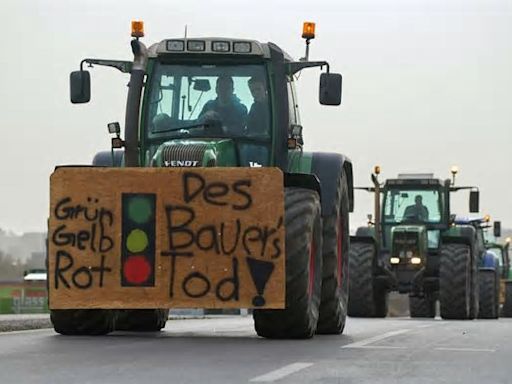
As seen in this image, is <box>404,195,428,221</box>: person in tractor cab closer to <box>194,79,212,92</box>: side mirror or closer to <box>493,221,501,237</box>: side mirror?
<box>493,221,501,237</box>: side mirror

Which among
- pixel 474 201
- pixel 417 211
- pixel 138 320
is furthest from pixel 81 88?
pixel 474 201

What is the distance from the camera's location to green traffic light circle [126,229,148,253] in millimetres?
14199

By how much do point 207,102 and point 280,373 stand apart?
627 centimetres

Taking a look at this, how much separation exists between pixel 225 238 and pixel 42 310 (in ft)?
132

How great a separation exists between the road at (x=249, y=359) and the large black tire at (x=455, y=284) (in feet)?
46.4

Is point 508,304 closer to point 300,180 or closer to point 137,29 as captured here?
point 137,29

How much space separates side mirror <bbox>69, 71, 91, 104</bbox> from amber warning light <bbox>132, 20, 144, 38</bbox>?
2.84 feet

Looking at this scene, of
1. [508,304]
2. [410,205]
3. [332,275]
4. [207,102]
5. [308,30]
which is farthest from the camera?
[508,304]

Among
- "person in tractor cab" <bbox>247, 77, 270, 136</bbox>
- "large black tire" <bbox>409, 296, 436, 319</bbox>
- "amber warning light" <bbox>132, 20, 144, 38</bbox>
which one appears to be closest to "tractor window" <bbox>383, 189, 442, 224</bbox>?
"large black tire" <bbox>409, 296, 436, 319</bbox>

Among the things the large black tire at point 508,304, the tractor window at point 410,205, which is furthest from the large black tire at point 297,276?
the large black tire at point 508,304

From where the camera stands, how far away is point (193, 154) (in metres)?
15.1

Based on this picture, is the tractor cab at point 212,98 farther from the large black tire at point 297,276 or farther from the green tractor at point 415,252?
the green tractor at point 415,252

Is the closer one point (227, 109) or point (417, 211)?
point (227, 109)

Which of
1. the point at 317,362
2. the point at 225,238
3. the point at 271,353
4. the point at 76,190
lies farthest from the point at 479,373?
the point at 76,190
